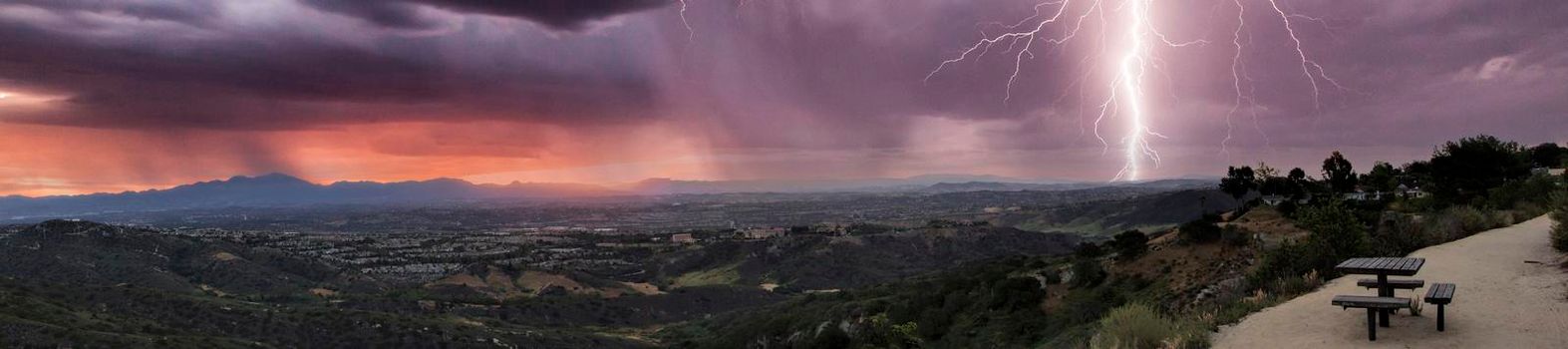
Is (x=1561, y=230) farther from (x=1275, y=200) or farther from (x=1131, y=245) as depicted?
(x=1275, y=200)

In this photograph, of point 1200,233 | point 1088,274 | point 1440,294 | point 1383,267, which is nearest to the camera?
point 1440,294

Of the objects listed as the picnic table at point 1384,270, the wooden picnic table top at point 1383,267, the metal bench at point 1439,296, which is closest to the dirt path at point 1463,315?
the metal bench at point 1439,296

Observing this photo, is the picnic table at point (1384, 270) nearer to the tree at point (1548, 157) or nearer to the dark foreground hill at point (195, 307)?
the dark foreground hill at point (195, 307)

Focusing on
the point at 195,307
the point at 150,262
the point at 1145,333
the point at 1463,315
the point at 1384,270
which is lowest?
the point at 195,307

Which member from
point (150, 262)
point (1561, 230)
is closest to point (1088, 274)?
point (1561, 230)

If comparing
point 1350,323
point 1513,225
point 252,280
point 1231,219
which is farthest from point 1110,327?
point 252,280

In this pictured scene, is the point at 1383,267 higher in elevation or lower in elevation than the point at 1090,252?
higher
